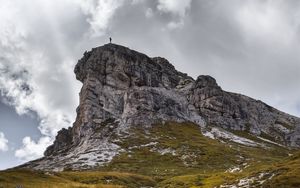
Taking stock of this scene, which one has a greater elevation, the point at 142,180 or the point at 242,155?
the point at 242,155

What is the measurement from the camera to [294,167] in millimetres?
86000

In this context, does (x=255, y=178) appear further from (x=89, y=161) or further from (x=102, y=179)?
(x=89, y=161)

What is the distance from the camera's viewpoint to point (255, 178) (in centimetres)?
8375

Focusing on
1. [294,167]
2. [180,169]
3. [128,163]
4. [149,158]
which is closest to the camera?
[294,167]

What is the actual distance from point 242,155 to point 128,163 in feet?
195

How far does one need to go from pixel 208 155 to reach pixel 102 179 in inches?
3770

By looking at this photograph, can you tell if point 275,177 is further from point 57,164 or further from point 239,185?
point 57,164

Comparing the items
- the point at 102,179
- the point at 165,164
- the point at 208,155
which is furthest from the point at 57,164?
the point at 102,179

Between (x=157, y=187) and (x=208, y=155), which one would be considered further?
(x=208, y=155)

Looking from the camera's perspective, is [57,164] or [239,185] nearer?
[239,185]

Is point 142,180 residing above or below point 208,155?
below

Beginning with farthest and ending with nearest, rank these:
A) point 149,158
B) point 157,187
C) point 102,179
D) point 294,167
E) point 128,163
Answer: point 149,158
point 128,163
point 102,179
point 157,187
point 294,167

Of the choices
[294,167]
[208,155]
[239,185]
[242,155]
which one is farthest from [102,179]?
[242,155]

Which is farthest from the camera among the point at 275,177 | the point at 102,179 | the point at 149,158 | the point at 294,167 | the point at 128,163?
the point at 149,158
